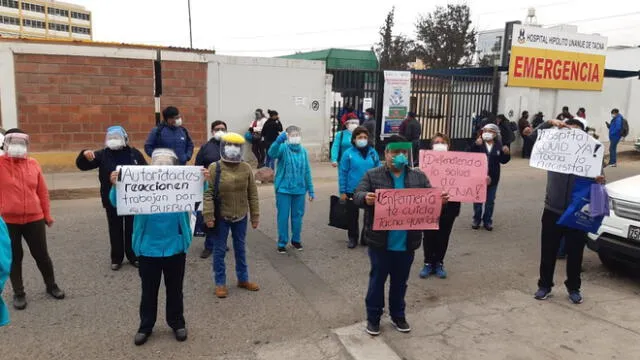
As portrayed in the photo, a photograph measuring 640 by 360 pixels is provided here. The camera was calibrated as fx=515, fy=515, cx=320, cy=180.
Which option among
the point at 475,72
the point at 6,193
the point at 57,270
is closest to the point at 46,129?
the point at 57,270

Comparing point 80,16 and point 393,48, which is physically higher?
point 80,16

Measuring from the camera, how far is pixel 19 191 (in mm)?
4898

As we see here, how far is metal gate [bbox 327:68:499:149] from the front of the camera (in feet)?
51.9

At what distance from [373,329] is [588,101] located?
66.0 feet

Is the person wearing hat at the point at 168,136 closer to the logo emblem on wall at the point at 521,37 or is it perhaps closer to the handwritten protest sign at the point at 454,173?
the handwritten protest sign at the point at 454,173

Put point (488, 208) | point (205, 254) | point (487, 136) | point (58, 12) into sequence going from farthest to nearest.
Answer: point (58, 12), point (488, 208), point (487, 136), point (205, 254)

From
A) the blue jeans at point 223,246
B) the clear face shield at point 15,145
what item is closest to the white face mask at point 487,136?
the blue jeans at point 223,246

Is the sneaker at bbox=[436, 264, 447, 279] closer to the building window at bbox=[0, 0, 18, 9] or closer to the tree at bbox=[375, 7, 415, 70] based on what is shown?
the tree at bbox=[375, 7, 415, 70]

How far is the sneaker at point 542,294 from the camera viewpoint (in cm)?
539

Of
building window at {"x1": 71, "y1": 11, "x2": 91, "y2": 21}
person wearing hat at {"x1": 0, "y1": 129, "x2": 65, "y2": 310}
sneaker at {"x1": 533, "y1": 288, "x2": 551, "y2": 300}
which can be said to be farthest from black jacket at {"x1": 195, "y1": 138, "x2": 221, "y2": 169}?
building window at {"x1": 71, "y1": 11, "x2": 91, "y2": 21}

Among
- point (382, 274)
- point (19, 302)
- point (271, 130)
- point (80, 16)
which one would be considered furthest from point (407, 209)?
point (80, 16)

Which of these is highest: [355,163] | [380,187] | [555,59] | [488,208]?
[555,59]

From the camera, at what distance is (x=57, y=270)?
6.04 meters

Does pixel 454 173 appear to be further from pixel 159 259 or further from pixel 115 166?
pixel 115 166
